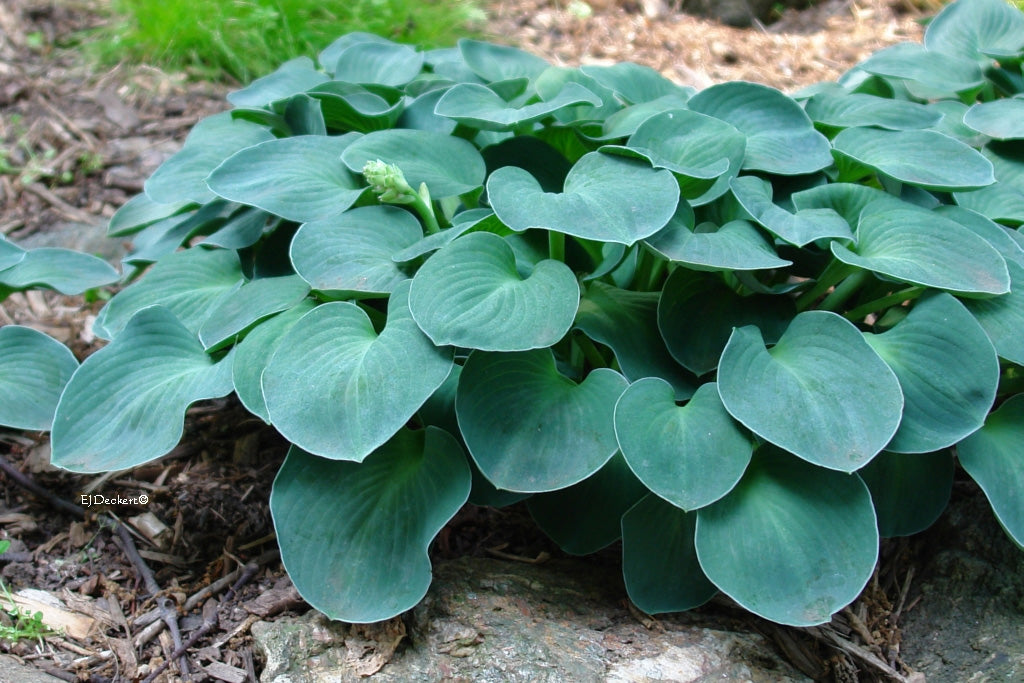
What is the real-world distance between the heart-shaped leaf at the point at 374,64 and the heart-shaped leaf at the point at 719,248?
134 cm

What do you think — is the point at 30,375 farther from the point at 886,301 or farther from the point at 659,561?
the point at 886,301

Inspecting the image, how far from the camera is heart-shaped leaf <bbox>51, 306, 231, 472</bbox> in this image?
194 cm

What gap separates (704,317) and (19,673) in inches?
68.5

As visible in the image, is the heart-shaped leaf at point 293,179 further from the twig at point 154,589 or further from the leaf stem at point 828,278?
the leaf stem at point 828,278

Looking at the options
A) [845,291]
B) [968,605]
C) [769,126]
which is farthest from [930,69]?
[968,605]

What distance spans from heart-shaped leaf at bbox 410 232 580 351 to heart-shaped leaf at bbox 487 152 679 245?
11 cm

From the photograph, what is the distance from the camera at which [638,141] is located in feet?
7.18

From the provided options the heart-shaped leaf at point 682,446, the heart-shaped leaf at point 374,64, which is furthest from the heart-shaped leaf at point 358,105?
the heart-shaped leaf at point 682,446

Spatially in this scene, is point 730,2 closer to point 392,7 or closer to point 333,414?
point 392,7

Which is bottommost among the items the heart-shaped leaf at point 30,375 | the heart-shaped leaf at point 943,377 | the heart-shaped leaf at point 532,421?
the heart-shaped leaf at point 30,375

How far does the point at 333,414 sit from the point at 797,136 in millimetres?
1525

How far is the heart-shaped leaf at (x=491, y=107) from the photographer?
2.15 meters

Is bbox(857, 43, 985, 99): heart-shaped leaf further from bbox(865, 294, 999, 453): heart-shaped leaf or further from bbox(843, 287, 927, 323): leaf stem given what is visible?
bbox(865, 294, 999, 453): heart-shaped leaf

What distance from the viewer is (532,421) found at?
5.91ft
